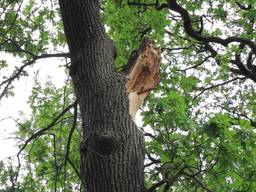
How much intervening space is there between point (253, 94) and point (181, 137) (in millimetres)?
7055

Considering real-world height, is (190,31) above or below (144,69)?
above

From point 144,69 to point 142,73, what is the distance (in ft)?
0.14

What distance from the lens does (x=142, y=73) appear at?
4129mm

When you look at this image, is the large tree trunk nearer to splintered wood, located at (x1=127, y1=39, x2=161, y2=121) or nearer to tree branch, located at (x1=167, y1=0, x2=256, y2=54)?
splintered wood, located at (x1=127, y1=39, x2=161, y2=121)

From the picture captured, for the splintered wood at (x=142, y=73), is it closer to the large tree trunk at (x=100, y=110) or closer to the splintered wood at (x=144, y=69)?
the splintered wood at (x=144, y=69)

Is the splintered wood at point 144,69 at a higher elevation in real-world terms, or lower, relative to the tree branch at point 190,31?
lower

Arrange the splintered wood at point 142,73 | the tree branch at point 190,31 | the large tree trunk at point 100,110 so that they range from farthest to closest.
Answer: the tree branch at point 190,31 < the splintered wood at point 142,73 < the large tree trunk at point 100,110

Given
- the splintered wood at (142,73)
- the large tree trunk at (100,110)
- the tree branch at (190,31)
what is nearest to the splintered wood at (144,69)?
the splintered wood at (142,73)

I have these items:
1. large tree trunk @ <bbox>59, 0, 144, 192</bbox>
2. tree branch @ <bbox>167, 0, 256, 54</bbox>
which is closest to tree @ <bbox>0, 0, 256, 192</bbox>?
large tree trunk @ <bbox>59, 0, 144, 192</bbox>

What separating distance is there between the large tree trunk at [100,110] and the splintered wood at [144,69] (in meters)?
0.25

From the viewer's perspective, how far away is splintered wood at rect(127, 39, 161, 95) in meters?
4.05

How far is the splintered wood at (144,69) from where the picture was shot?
4.05 metres

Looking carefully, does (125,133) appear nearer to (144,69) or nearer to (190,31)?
(144,69)

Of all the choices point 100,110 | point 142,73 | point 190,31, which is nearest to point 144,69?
point 142,73
